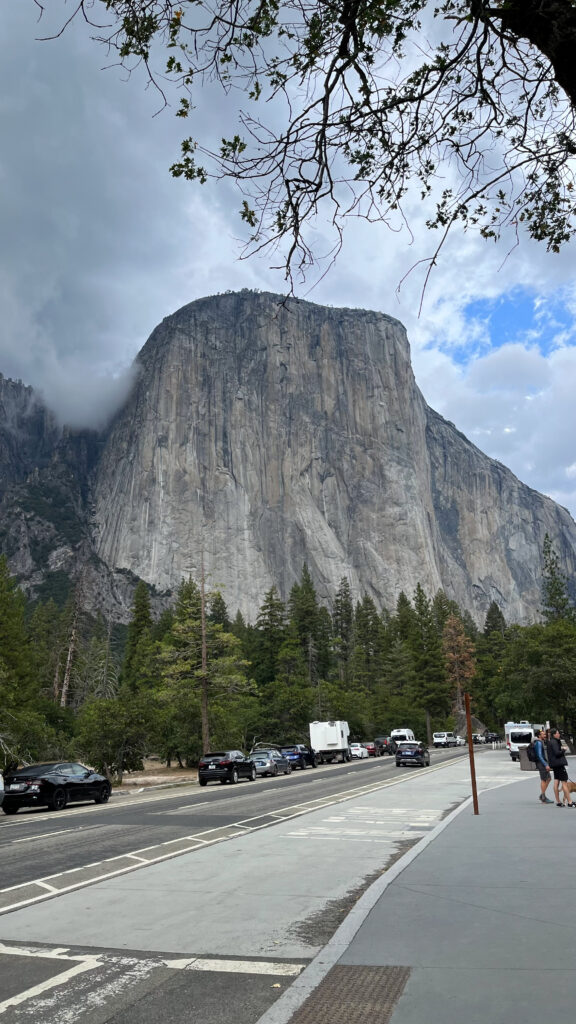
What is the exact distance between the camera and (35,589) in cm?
14888

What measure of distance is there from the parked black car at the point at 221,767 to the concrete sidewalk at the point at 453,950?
2412 centimetres

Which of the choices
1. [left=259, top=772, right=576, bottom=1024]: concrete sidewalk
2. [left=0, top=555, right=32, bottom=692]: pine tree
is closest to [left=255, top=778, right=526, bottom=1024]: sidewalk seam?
[left=259, top=772, right=576, bottom=1024]: concrete sidewalk

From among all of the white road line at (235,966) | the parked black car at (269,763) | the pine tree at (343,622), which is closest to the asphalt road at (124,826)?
the white road line at (235,966)

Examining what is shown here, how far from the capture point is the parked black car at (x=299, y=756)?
44312mm

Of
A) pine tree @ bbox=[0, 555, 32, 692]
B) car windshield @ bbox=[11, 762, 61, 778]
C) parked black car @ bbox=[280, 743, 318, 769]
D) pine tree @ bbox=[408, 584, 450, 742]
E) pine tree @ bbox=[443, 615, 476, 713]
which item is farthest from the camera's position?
pine tree @ bbox=[443, 615, 476, 713]

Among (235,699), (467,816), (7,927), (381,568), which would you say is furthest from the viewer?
(381,568)

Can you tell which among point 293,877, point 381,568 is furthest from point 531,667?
point 381,568

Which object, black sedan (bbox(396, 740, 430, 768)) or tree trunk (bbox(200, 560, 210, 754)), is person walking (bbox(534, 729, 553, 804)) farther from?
tree trunk (bbox(200, 560, 210, 754))

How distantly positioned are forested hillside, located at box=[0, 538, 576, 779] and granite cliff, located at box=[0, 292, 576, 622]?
53.7ft

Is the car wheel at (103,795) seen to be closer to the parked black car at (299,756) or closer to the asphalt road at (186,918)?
the asphalt road at (186,918)

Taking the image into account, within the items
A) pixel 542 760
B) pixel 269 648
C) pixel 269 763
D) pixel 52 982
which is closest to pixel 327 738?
pixel 269 763

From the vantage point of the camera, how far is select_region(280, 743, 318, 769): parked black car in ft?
145

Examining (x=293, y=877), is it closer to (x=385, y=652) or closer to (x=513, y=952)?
(x=513, y=952)

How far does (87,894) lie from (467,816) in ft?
29.0
